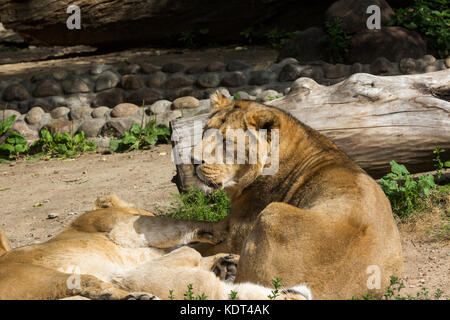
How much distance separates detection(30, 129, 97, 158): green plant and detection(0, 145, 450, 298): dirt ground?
27 centimetres

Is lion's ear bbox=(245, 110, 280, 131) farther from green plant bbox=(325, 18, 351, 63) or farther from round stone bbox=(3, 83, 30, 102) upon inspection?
round stone bbox=(3, 83, 30, 102)

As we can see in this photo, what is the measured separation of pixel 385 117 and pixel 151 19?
862 cm

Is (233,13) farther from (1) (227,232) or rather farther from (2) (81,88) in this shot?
(1) (227,232)

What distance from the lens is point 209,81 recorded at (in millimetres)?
10562

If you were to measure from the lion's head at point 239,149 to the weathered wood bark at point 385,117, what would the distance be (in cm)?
147

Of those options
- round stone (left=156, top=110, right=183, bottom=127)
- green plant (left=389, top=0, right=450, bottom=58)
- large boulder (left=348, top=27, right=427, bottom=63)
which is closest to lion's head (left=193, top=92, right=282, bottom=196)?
round stone (left=156, top=110, right=183, bottom=127)

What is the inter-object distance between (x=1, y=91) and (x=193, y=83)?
344 centimetres

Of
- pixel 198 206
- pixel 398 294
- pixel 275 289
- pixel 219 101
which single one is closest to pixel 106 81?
pixel 198 206

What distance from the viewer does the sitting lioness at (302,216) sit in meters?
3.68

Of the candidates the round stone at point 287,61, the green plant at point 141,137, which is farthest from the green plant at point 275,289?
the round stone at point 287,61

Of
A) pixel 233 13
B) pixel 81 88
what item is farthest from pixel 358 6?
pixel 81 88

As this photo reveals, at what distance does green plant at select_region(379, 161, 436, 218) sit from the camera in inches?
227

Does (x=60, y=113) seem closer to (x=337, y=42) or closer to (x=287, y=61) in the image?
(x=287, y=61)

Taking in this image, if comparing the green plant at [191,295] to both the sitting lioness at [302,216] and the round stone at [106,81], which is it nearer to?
the sitting lioness at [302,216]
